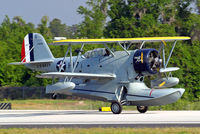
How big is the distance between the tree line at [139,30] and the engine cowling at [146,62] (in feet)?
62.9

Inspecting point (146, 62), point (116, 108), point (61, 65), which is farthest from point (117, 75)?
point (61, 65)

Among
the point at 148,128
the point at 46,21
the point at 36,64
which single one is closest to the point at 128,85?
the point at 36,64

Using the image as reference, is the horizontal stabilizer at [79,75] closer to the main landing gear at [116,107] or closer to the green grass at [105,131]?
the main landing gear at [116,107]

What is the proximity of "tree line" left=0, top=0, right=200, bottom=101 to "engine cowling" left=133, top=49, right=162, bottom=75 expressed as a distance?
19.2m

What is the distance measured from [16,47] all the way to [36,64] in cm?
3277

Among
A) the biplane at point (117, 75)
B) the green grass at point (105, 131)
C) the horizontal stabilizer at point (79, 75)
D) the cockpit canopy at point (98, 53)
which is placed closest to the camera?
the green grass at point (105, 131)

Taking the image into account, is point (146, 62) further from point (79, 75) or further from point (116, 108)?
point (79, 75)

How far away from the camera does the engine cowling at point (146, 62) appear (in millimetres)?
24250

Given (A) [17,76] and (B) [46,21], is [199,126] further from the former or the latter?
(B) [46,21]

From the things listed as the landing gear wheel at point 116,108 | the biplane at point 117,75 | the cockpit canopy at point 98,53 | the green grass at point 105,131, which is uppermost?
the cockpit canopy at point 98,53

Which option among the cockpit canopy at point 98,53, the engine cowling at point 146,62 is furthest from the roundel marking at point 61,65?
the engine cowling at point 146,62

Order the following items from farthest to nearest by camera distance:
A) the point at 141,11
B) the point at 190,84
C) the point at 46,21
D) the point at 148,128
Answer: the point at 46,21, the point at 141,11, the point at 190,84, the point at 148,128

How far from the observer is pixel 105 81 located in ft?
85.1

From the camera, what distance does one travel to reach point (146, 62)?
24188 mm
